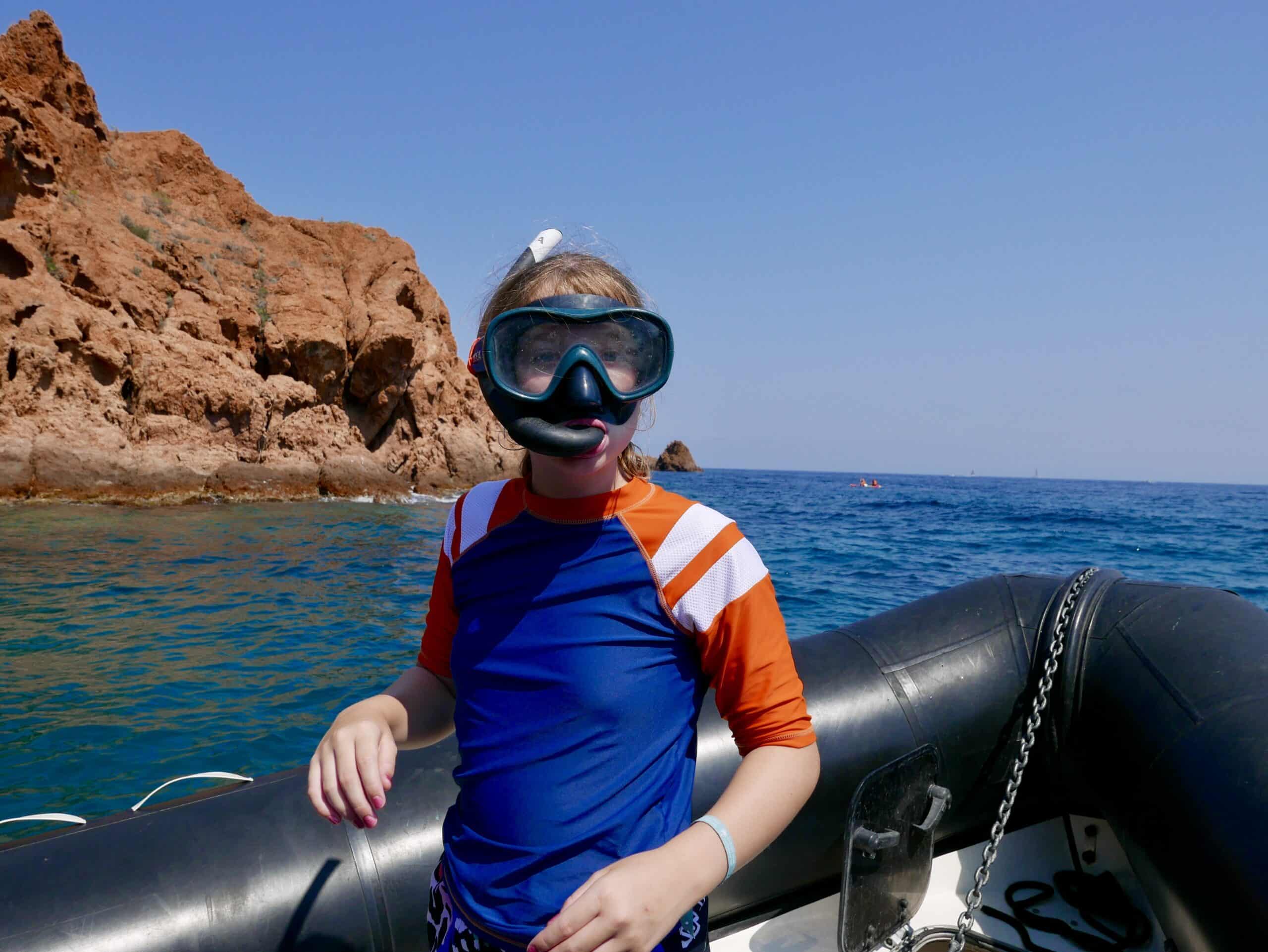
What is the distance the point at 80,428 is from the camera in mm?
16031

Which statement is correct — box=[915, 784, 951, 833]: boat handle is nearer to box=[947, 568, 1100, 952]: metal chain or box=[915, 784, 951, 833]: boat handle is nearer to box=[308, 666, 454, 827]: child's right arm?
box=[947, 568, 1100, 952]: metal chain

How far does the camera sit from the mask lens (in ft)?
3.11

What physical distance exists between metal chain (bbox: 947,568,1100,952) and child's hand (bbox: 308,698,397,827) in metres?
1.55

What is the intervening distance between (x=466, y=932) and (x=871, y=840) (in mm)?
1118

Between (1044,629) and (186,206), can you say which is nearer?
(1044,629)

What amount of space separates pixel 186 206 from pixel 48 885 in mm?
27666

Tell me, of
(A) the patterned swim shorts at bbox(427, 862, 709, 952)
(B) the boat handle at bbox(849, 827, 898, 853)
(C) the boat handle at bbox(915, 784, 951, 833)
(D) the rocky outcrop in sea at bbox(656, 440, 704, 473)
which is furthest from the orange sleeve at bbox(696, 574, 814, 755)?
(D) the rocky outcrop in sea at bbox(656, 440, 704, 473)

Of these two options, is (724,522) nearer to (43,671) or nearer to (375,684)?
(375,684)

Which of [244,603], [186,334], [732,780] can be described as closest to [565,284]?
[732,780]

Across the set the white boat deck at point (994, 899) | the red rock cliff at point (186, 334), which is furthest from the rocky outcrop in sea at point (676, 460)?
the white boat deck at point (994, 899)

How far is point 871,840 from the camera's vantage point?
1710 mm

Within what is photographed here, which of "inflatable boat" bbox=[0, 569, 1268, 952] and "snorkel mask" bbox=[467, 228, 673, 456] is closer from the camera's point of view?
"snorkel mask" bbox=[467, 228, 673, 456]

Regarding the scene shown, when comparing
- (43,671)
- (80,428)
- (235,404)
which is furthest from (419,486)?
(43,671)

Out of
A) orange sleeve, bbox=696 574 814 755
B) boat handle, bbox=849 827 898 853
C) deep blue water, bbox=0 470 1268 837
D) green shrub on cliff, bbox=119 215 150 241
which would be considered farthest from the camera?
green shrub on cliff, bbox=119 215 150 241
